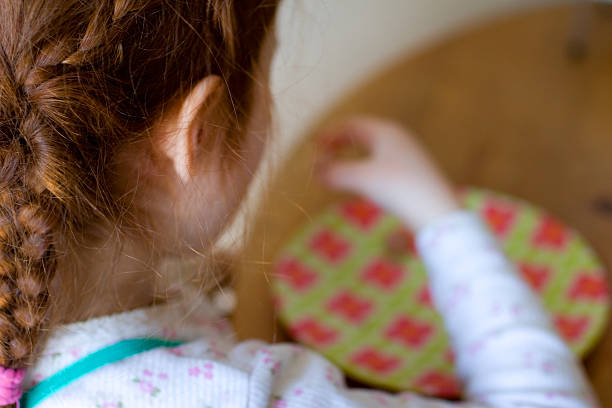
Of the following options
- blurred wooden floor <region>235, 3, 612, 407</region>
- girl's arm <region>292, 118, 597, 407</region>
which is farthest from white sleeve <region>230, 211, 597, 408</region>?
blurred wooden floor <region>235, 3, 612, 407</region>

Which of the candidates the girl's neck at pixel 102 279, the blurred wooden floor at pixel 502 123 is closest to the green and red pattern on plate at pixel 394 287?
the blurred wooden floor at pixel 502 123

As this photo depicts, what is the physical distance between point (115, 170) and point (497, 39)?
0.69 meters

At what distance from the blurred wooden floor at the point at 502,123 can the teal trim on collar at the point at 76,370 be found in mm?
214

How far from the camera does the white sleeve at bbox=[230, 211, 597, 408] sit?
524 mm

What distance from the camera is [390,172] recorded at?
2.43 feet

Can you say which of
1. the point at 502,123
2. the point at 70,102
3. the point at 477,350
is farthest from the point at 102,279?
the point at 502,123

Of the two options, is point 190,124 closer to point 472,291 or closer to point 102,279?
point 102,279

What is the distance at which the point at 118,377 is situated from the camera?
0.48 m

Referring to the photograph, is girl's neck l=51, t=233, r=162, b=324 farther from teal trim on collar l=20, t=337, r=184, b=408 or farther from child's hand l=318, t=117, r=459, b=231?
child's hand l=318, t=117, r=459, b=231

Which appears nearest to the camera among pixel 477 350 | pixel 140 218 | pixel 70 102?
pixel 70 102

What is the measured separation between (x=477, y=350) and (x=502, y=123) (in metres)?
0.35

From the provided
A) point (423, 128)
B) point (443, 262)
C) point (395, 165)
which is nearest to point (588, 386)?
point (443, 262)

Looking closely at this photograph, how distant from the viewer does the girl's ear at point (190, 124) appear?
447mm

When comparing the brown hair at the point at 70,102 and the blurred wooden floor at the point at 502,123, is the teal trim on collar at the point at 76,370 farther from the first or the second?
the blurred wooden floor at the point at 502,123
